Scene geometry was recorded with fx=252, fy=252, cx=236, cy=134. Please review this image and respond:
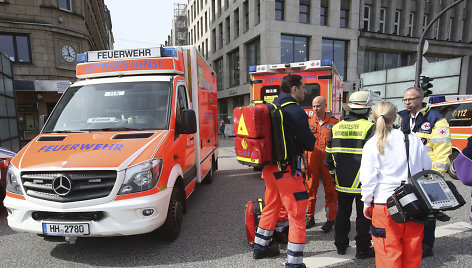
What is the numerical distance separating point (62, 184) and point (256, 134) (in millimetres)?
2147

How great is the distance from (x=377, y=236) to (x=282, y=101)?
1535 mm

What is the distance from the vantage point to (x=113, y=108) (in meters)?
3.68

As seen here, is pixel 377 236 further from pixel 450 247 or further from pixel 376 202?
pixel 450 247

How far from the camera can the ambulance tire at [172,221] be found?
3314 mm

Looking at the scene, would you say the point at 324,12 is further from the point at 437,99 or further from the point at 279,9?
the point at 437,99

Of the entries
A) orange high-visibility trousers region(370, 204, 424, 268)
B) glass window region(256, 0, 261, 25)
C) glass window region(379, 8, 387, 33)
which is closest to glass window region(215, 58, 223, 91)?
glass window region(256, 0, 261, 25)

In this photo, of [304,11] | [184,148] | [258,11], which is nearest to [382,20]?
[304,11]

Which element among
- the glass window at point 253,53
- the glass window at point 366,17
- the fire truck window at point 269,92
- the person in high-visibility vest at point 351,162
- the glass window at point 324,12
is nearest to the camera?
the person in high-visibility vest at point 351,162

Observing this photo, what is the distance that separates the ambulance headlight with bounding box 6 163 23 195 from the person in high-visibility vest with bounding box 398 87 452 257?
14.7 ft

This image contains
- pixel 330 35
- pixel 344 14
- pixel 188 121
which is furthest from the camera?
pixel 344 14

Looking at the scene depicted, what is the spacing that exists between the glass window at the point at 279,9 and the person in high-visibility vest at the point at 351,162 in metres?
20.1

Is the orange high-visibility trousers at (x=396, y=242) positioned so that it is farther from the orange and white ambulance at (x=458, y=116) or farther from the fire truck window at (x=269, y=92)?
the orange and white ambulance at (x=458, y=116)

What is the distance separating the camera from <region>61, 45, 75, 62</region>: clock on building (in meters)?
15.7

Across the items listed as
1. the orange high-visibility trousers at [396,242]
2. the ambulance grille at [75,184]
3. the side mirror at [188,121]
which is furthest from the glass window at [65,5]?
the orange high-visibility trousers at [396,242]
